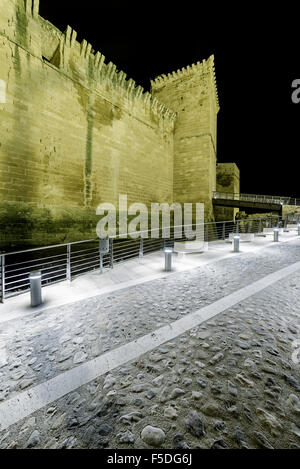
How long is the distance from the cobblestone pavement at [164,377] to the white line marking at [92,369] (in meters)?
0.08

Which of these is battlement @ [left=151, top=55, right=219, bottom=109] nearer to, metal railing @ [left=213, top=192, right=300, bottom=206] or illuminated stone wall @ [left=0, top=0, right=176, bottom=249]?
illuminated stone wall @ [left=0, top=0, right=176, bottom=249]

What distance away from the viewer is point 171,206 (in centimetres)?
1897

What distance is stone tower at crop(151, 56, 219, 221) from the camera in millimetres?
18078

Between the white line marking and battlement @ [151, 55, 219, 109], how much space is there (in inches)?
864

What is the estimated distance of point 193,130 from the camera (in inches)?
734

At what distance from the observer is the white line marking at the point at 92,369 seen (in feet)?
5.50

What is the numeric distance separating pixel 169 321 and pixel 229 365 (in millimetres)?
1091

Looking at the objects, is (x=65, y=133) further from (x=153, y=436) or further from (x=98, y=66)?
(x=153, y=436)

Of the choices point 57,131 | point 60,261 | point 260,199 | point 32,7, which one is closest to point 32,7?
point 32,7

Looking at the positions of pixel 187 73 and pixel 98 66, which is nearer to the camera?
pixel 98 66
